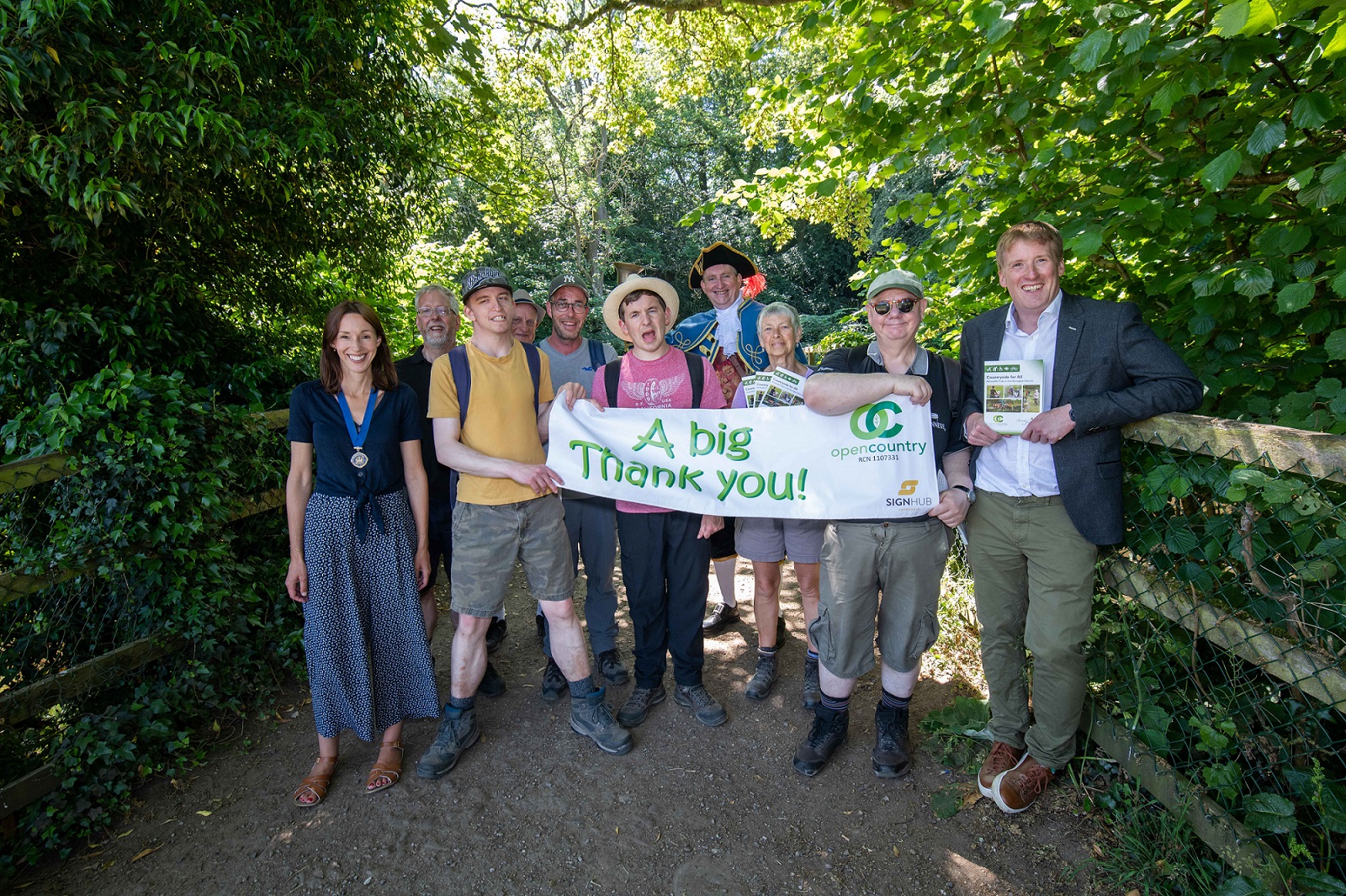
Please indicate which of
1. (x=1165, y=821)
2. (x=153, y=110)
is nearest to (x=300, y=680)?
(x=153, y=110)

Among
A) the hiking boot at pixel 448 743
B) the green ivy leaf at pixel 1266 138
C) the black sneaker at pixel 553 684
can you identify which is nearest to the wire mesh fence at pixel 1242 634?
the green ivy leaf at pixel 1266 138

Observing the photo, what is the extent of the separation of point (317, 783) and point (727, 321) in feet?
11.8

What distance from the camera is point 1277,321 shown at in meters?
2.84

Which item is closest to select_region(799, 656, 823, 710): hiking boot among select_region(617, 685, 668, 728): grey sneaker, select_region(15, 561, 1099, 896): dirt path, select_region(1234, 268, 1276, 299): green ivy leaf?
select_region(15, 561, 1099, 896): dirt path

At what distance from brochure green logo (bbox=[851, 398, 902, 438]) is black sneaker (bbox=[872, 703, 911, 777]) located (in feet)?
4.50

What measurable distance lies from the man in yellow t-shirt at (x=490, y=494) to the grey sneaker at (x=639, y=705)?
8.0 inches

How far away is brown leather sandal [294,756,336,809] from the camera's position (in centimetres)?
319

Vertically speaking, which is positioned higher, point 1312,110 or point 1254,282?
point 1312,110

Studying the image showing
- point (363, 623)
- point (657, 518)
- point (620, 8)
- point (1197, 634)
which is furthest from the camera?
point (620, 8)

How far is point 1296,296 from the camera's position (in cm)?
232

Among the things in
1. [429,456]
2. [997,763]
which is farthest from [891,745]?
[429,456]

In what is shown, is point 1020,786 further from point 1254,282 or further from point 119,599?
point 119,599

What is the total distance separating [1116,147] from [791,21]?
248 cm

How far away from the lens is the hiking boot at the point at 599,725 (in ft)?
11.7
